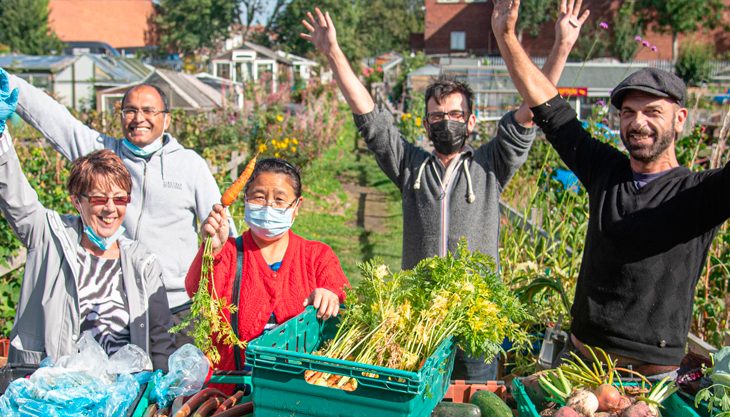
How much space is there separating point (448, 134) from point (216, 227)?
1.31m

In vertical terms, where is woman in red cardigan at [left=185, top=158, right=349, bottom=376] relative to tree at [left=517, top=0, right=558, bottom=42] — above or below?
below

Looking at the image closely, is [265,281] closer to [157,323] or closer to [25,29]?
[157,323]

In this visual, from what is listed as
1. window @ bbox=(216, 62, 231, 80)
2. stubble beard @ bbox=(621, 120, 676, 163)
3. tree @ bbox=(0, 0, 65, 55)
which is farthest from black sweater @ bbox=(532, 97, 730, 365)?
tree @ bbox=(0, 0, 65, 55)

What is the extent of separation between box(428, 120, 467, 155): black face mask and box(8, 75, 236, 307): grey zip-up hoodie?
1262 millimetres

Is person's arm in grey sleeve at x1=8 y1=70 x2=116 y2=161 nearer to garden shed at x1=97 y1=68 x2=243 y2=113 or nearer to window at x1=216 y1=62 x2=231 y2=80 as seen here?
garden shed at x1=97 y1=68 x2=243 y2=113

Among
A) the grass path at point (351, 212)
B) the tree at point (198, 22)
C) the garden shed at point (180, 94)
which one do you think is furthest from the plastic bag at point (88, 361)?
the tree at point (198, 22)

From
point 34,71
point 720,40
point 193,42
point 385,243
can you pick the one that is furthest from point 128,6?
point 385,243

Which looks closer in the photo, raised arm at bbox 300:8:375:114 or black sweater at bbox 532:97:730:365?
black sweater at bbox 532:97:730:365

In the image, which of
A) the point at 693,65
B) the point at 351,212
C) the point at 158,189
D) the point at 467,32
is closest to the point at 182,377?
the point at 158,189

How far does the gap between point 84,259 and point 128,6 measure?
6818 cm

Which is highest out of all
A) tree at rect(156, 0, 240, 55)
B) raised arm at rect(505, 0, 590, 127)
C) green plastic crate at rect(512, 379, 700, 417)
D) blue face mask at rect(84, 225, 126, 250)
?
tree at rect(156, 0, 240, 55)

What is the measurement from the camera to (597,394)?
1881 millimetres

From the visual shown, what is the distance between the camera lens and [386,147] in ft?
9.74

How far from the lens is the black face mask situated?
288 cm
